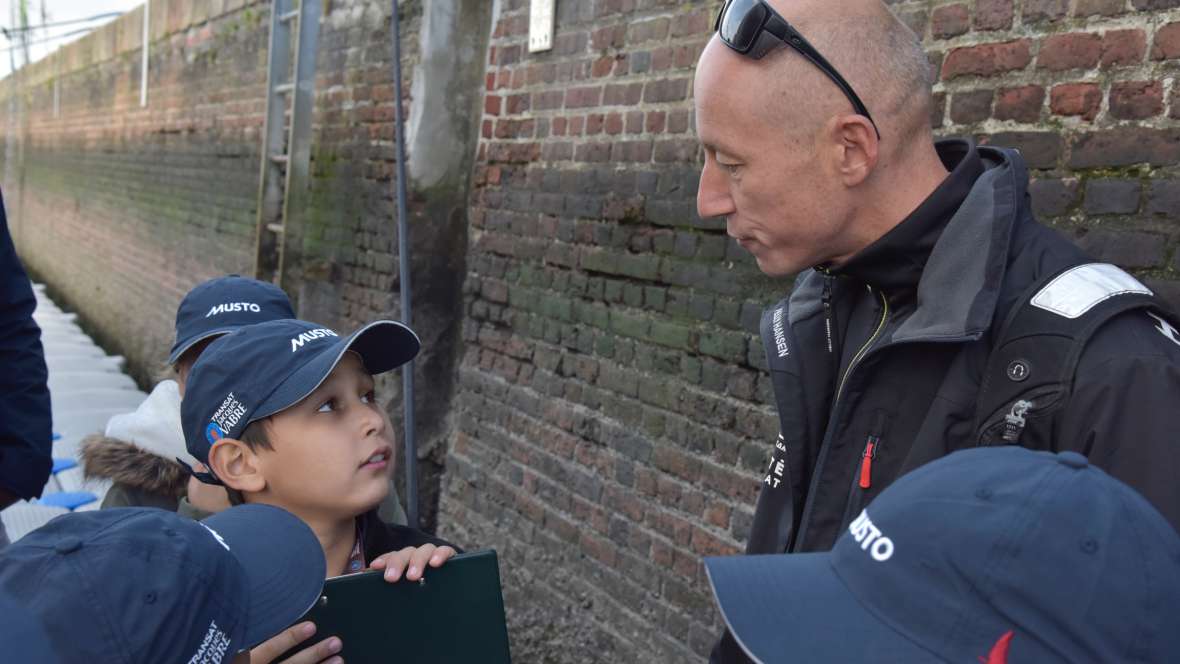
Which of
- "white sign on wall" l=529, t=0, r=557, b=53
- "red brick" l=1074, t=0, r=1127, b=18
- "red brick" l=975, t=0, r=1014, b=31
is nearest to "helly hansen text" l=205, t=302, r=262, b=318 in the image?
"white sign on wall" l=529, t=0, r=557, b=53

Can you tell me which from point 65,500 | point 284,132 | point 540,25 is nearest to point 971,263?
point 540,25

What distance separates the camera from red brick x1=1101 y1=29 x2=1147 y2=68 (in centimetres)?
194

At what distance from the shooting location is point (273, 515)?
1.45 meters

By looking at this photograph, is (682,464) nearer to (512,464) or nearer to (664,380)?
(664,380)

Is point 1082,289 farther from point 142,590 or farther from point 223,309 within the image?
point 223,309

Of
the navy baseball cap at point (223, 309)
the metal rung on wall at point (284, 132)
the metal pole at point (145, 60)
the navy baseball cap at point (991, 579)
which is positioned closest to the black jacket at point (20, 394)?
the navy baseball cap at point (223, 309)

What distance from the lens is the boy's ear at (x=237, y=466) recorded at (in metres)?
1.79

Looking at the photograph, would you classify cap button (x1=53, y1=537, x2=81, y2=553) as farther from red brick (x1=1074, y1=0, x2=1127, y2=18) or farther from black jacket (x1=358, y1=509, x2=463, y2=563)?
red brick (x1=1074, y1=0, x2=1127, y2=18)

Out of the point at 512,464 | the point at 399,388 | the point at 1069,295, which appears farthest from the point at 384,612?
the point at 399,388

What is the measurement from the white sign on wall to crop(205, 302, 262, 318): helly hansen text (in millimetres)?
1588

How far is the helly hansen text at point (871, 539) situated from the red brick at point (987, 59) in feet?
4.89

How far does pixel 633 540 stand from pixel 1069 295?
220 centimetres

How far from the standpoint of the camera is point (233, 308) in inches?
101

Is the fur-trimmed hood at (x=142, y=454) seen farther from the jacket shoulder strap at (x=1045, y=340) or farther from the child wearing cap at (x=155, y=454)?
the jacket shoulder strap at (x=1045, y=340)
